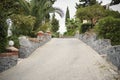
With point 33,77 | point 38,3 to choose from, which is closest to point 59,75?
point 33,77

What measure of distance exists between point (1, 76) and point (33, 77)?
174cm

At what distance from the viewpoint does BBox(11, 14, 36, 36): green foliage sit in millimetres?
17094

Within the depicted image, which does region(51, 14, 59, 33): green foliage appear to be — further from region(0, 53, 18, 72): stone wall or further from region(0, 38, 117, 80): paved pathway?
region(0, 53, 18, 72): stone wall

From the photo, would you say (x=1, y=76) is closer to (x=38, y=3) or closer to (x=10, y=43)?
(x=10, y=43)

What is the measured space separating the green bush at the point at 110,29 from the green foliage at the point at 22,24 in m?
5.49

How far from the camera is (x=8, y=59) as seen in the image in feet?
49.2

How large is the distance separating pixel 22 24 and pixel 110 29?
6.48 metres

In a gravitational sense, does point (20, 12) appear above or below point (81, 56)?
above

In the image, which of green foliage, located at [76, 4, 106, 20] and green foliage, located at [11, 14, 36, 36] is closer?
green foliage, located at [11, 14, 36, 36]

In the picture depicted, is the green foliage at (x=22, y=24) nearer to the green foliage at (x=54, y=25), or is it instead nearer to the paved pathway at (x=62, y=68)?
the paved pathway at (x=62, y=68)

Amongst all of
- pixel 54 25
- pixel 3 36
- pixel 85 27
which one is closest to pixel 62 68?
pixel 3 36

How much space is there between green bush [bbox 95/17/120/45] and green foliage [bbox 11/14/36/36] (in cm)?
549

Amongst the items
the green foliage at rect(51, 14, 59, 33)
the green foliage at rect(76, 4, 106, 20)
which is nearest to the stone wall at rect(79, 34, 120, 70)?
the green foliage at rect(76, 4, 106, 20)

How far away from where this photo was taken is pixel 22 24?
2023 cm
